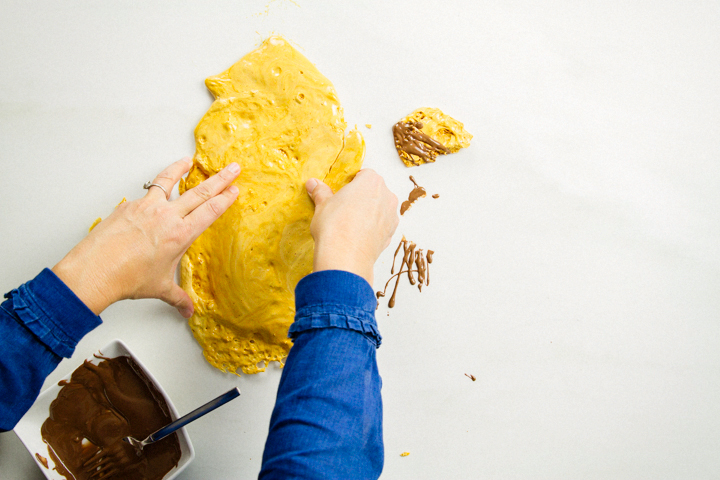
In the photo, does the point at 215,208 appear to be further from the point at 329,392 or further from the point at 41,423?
the point at 41,423

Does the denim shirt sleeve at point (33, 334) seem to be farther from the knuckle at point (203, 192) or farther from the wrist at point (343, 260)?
the wrist at point (343, 260)

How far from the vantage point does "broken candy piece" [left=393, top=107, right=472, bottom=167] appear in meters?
1.36

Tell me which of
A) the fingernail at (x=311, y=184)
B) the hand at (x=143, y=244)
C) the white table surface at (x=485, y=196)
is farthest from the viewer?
the white table surface at (x=485, y=196)

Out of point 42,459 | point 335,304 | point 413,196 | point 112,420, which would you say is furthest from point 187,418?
point 413,196

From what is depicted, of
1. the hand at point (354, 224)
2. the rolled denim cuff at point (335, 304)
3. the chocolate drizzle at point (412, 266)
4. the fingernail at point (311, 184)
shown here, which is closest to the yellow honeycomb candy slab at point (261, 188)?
the fingernail at point (311, 184)

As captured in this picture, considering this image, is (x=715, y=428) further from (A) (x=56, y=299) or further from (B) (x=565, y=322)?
(A) (x=56, y=299)

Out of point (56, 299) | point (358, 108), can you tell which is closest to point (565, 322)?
point (358, 108)

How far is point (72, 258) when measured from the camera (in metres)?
0.94

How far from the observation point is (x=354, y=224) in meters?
1.01

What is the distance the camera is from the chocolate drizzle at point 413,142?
1.36m

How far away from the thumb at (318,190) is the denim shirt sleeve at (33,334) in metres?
0.63

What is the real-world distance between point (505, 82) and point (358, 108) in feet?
1.78

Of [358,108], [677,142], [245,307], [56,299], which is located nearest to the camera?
[56,299]

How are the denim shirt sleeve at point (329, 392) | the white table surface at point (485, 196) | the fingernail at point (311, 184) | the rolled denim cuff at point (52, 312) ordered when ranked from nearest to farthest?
the denim shirt sleeve at point (329, 392) → the rolled denim cuff at point (52, 312) → the fingernail at point (311, 184) → the white table surface at point (485, 196)
